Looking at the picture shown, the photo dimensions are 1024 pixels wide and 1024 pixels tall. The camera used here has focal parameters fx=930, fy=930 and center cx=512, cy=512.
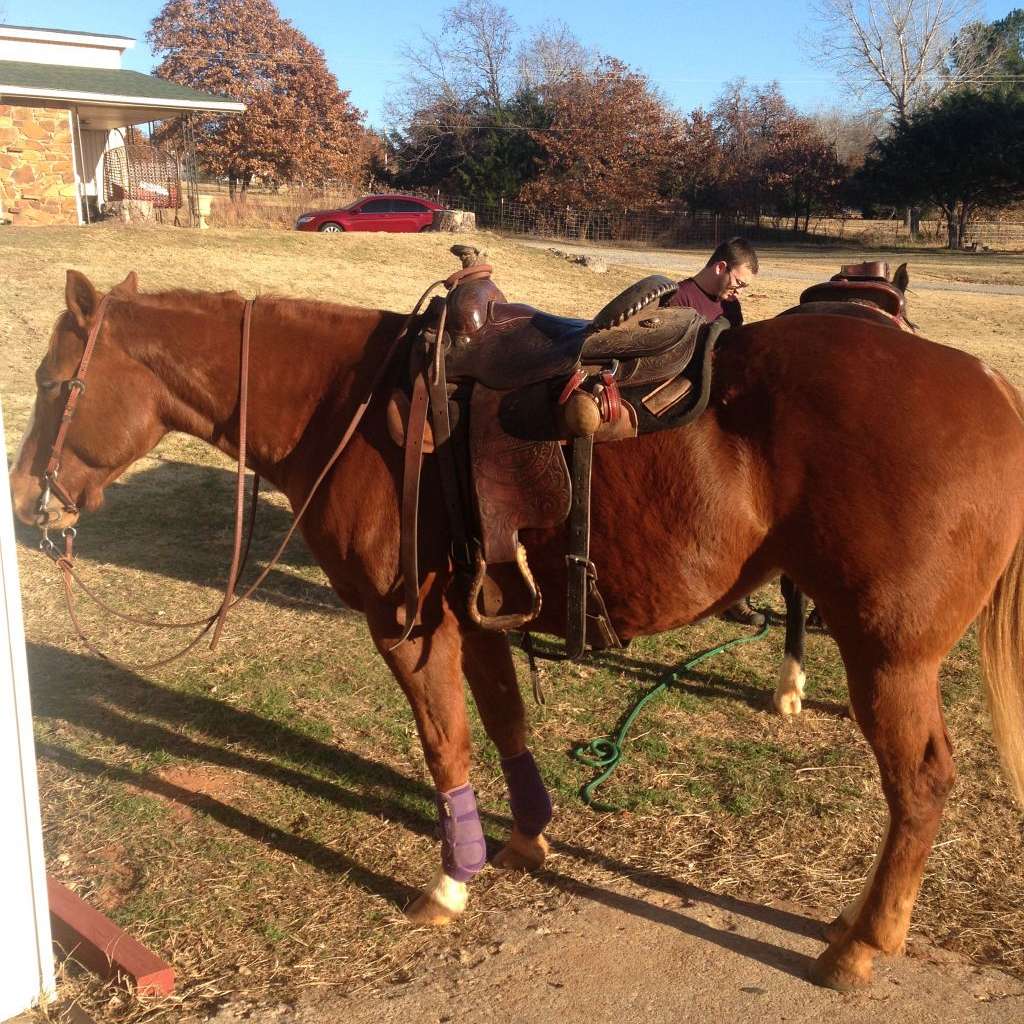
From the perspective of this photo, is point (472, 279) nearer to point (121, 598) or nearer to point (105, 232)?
point (121, 598)

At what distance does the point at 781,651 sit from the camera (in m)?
5.14

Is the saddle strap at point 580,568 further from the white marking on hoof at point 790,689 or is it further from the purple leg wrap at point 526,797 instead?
the white marking on hoof at point 790,689

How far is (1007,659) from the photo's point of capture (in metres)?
2.74

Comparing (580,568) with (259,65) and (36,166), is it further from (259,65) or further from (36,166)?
(259,65)

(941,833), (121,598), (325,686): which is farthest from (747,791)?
(121,598)

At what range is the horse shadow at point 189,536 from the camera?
5.94 metres

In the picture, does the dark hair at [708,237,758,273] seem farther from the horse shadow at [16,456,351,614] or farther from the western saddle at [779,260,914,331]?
the horse shadow at [16,456,351,614]

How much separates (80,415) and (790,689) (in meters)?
3.25

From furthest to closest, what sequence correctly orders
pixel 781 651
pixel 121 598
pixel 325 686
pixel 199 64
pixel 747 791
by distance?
pixel 199 64
pixel 121 598
pixel 781 651
pixel 325 686
pixel 747 791

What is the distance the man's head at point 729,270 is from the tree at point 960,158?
116 feet

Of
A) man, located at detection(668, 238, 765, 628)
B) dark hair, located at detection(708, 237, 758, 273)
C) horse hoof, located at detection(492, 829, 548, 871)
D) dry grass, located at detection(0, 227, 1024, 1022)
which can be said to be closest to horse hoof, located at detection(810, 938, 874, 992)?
dry grass, located at detection(0, 227, 1024, 1022)

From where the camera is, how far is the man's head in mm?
5035

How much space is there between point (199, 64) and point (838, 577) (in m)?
40.8

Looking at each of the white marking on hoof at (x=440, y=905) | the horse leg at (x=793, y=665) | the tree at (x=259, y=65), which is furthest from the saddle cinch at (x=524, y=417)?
the tree at (x=259, y=65)
